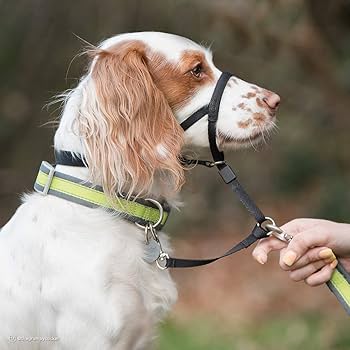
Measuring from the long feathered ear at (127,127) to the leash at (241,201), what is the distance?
10cm

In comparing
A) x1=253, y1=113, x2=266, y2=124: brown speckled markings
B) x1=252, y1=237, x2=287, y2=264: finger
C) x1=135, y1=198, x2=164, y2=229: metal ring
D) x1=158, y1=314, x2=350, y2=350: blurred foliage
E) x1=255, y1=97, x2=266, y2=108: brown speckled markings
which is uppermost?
x1=255, y1=97, x2=266, y2=108: brown speckled markings

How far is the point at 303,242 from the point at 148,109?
2.94ft

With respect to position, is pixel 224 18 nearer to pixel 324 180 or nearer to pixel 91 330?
pixel 324 180

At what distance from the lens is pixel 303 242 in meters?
3.43

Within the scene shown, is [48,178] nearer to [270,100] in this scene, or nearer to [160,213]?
[160,213]

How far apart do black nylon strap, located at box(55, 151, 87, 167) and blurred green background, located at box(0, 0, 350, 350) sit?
11.1 feet

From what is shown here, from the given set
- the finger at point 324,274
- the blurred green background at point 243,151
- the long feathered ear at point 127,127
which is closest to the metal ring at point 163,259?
the long feathered ear at point 127,127

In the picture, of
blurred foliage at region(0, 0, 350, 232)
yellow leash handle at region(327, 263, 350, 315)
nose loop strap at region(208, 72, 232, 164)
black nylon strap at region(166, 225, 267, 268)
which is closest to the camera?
yellow leash handle at region(327, 263, 350, 315)

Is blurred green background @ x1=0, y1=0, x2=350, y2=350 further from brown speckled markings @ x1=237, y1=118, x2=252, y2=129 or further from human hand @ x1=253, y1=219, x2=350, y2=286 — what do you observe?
human hand @ x1=253, y1=219, x2=350, y2=286

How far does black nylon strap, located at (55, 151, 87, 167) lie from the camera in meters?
3.72

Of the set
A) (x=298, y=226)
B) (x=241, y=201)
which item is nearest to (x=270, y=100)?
(x=241, y=201)

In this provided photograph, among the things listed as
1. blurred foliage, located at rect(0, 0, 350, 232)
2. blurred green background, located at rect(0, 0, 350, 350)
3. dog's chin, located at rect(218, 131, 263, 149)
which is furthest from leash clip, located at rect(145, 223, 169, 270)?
blurred foliage, located at rect(0, 0, 350, 232)

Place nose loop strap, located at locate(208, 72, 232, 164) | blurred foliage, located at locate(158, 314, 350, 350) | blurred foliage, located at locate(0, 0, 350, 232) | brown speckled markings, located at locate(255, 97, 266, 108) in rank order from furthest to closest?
blurred foliage, located at locate(0, 0, 350, 232), blurred foliage, located at locate(158, 314, 350, 350), brown speckled markings, located at locate(255, 97, 266, 108), nose loop strap, located at locate(208, 72, 232, 164)

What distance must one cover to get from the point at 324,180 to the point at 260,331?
2.36 metres
